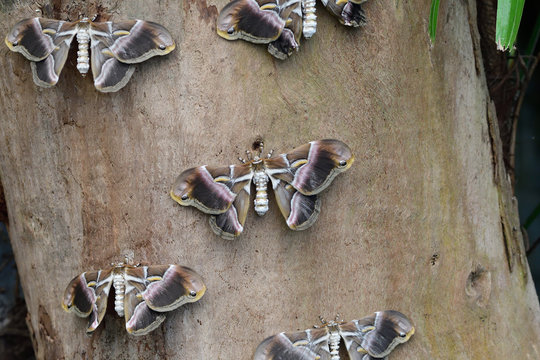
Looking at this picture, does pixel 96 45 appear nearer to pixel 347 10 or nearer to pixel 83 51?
pixel 83 51

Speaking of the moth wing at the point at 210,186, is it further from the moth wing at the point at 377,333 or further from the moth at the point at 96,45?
the moth wing at the point at 377,333

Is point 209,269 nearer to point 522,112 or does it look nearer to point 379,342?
point 379,342

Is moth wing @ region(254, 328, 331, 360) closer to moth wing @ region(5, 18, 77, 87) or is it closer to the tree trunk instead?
the tree trunk

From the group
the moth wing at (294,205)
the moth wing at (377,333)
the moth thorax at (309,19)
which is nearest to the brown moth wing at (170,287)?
the moth wing at (294,205)

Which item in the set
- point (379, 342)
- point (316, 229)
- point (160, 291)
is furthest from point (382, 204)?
point (160, 291)

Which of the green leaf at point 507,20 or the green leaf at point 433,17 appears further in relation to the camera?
the green leaf at point 433,17

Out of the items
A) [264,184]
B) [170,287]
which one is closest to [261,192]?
[264,184]
